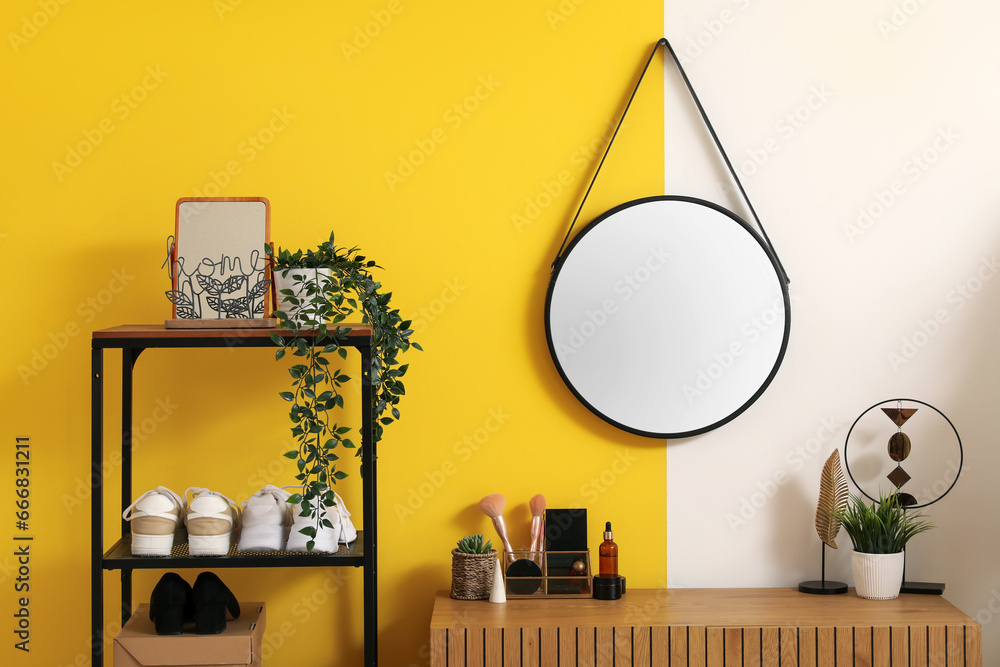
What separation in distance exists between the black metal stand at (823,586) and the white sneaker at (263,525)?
4.26 feet

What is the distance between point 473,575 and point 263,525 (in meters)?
0.52

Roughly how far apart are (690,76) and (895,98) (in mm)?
548

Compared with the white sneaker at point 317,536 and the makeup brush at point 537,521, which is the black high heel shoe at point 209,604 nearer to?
the white sneaker at point 317,536

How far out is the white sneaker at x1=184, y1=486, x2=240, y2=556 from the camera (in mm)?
1759

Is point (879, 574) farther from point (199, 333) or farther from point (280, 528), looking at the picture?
point (199, 333)

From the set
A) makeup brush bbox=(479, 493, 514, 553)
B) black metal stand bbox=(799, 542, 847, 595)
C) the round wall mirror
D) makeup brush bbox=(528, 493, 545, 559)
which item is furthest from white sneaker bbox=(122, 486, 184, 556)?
black metal stand bbox=(799, 542, 847, 595)

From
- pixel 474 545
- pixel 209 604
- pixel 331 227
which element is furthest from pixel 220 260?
pixel 474 545

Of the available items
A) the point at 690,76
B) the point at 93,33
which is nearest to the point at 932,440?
the point at 690,76

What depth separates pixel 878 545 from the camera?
1980 millimetres

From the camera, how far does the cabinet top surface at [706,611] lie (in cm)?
182

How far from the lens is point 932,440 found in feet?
7.00

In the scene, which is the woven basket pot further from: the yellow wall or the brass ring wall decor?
the brass ring wall decor

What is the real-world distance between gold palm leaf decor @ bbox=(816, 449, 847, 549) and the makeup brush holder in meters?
0.60

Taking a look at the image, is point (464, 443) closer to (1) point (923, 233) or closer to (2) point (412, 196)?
(2) point (412, 196)
